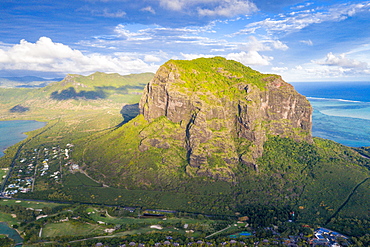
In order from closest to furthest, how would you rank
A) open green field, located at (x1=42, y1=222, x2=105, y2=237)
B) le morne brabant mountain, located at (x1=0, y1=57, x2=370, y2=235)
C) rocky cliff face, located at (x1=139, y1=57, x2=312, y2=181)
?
open green field, located at (x1=42, y1=222, x2=105, y2=237) → le morne brabant mountain, located at (x1=0, y1=57, x2=370, y2=235) → rocky cliff face, located at (x1=139, y1=57, x2=312, y2=181)

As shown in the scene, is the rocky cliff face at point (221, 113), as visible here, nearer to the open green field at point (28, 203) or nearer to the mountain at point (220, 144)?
the mountain at point (220, 144)

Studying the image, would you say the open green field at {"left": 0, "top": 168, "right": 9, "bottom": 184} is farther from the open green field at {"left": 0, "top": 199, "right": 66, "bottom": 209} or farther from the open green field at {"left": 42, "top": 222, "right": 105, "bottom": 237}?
the open green field at {"left": 42, "top": 222, "right": 105, "bottom": 237}

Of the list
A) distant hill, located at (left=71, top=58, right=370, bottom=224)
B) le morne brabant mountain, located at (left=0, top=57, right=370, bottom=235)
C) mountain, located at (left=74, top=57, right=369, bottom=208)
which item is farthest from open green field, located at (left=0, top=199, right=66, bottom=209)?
mountain, located at (left=74, top=57, right=369, bottom=208)

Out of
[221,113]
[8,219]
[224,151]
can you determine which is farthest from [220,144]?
[8,219]

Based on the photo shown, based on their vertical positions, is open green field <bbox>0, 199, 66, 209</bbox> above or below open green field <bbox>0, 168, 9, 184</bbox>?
below

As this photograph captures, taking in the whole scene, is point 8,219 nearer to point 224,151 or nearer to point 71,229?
point 71,229

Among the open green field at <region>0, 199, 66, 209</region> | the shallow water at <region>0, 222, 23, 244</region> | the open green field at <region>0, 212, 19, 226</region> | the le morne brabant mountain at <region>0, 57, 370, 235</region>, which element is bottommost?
the shallow water at <region>0, 222, 23, 244</region>

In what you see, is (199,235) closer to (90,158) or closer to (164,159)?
(164,159)
